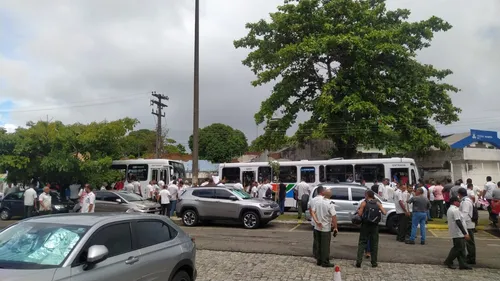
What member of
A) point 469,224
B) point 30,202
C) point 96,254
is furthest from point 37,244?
point 30,202

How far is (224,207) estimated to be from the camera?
54.2ft

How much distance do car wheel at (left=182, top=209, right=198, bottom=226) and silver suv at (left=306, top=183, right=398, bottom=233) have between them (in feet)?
15.5

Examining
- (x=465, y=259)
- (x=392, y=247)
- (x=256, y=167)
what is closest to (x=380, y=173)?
(x=256, y=167)

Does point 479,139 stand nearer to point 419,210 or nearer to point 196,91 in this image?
point 196,91

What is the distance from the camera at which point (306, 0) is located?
26.6 m

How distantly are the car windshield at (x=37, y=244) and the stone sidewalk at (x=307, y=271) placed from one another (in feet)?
13.5

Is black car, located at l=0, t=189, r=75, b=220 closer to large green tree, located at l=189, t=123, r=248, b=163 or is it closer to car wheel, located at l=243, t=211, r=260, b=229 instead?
car wheel, located at l=243, t=211, r=260, b=229

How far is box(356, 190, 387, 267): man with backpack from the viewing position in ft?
31.3

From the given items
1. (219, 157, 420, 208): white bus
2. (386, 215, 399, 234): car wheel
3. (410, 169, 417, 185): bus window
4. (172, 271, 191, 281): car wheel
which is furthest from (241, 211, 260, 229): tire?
(172, 271, 191, 281): car wheel

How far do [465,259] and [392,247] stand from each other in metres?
2.73

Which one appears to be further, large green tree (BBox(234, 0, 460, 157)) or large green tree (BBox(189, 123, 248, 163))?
large green tree (BBox(189, 123, 248, 163))

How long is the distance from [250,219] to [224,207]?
3.67ft

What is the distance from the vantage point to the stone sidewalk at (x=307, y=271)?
862 centimetres

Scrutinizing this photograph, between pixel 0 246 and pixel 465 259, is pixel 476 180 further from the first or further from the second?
pixel 0 246
